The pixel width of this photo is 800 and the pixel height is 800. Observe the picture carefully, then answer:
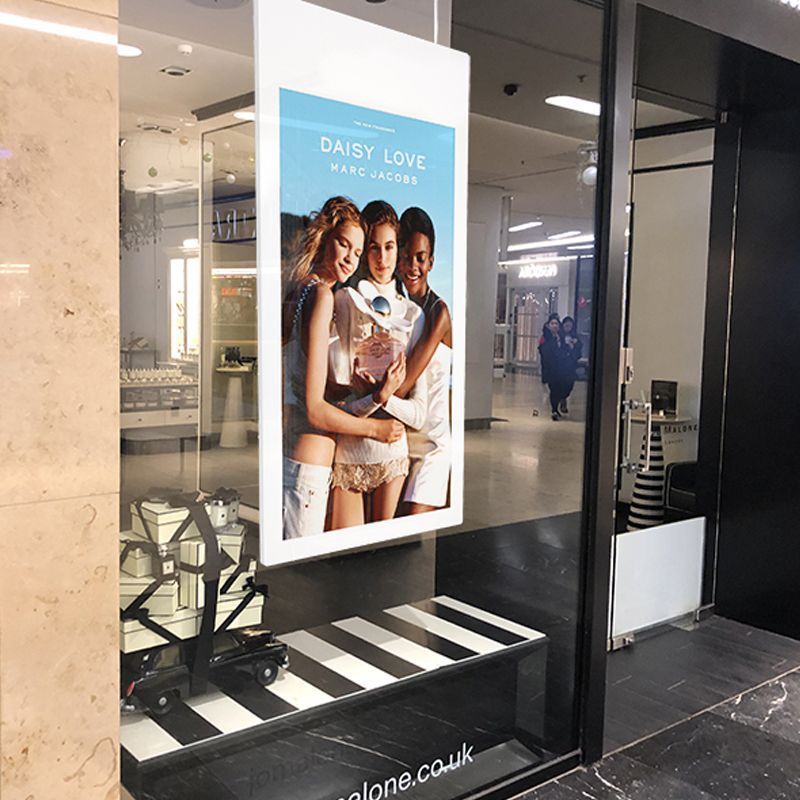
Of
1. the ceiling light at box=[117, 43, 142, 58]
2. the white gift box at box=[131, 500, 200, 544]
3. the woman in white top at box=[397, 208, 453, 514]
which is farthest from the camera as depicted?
the woman in white top at box=[397, 208, 453, 514]

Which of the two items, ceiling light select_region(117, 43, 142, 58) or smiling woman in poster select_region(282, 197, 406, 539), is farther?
smiling woman in poster select_region(282, 197, 406, 539)

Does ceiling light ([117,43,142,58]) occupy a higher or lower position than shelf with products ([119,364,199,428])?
higher

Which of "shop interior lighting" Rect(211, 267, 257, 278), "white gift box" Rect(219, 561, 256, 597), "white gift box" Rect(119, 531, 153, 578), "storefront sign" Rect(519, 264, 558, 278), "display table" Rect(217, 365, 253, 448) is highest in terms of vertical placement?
"storefront sign" Rect(519, 264, 558, 278)

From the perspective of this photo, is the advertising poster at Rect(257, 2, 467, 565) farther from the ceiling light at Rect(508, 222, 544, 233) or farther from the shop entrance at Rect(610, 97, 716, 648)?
the shop entrance at Rect(610, 97, 716, 648)

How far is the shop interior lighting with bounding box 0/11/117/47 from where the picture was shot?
4.99ft

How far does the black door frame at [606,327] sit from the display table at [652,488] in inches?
48.7

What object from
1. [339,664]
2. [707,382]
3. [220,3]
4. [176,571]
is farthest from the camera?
[707,382]

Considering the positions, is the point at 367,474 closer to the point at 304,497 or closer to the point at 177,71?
the point at 304,497

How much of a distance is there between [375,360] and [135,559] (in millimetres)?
755

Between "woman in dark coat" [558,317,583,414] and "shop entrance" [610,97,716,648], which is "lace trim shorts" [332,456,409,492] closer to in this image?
"woman in dark coat" [558,317,583,414]

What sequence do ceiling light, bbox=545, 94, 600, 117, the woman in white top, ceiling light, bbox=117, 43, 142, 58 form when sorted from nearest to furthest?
ceiling light, bbox=117, 43, 142, 58, the woman in white top, ceiling light, bbox=545, 94, 600, 117

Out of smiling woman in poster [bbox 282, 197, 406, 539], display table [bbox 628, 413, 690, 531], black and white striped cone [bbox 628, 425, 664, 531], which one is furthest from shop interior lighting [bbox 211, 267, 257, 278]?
black and white striped cone [bbox 628, 425, 664, 531]

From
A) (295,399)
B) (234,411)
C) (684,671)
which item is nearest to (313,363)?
(295,399)

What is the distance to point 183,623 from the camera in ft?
6.63
